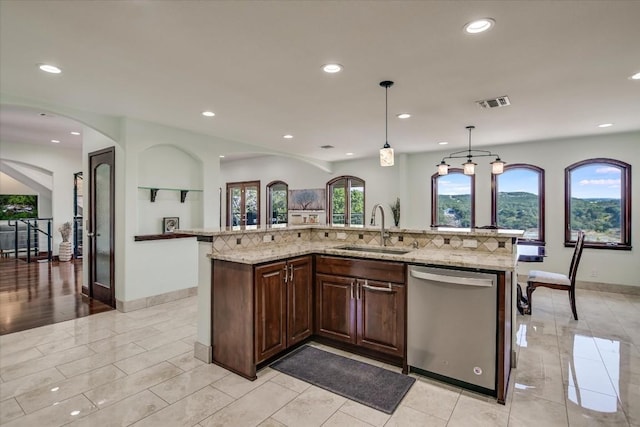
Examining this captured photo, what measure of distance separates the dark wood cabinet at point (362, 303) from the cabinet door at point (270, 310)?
1.42 feet

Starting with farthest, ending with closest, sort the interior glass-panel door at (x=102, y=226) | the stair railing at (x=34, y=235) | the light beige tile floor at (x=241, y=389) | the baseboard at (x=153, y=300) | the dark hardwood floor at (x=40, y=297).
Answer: the stair railing at (x=34, y=235)
the interior glass-panel door at (x=102, y=226)
the baseboard at (x=153, y=300)
the dark hardwood floor at (x=40, y=297)
the light beige tile floor at (x=241, y=389)

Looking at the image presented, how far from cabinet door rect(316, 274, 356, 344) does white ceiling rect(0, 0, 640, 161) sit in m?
1.89

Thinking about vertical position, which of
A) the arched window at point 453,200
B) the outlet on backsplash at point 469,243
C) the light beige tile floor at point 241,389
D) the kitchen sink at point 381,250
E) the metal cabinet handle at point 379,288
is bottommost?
the light beige tile floor at point 241,389

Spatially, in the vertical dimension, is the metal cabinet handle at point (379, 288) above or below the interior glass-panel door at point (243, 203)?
below

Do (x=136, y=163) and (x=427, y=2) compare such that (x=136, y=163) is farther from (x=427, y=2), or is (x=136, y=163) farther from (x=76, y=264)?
(x=76, y=264)

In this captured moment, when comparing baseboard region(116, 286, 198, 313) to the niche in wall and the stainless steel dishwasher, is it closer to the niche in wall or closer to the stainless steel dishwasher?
the niche in wall

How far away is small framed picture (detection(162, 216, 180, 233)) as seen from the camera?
489cm

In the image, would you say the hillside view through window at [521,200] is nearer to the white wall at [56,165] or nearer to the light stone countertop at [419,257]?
the light stone countertop at [419,257]

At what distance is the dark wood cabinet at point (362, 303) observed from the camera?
2.74 m

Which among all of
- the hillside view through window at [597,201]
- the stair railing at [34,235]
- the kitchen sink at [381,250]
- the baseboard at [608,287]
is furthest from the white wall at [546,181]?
the stair railing at [34,235]

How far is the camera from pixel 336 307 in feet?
10.1

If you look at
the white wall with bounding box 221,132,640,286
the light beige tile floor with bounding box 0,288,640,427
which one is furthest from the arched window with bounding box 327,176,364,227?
the light beige tile floor with bounding box 0,288,640,427

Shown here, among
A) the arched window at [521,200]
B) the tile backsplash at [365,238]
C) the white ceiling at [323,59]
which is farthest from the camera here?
the arched window at [521,200]

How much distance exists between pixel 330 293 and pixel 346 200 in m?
5.55
